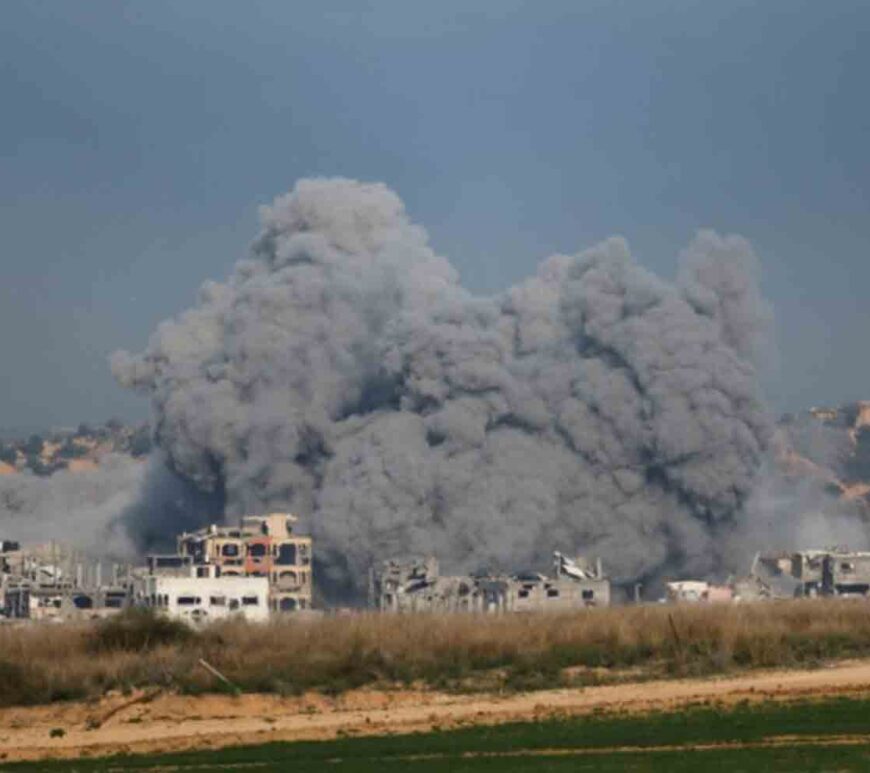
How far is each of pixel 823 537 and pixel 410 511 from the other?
25635 mm

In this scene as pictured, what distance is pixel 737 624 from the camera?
6181 cm

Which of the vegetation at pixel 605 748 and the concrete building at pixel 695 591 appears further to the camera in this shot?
the concrete building at pixel 695 591

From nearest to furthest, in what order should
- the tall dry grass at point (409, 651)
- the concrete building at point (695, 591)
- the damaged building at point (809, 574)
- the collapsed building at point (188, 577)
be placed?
the tall dry grass at point (409, 651) → the collapsed building at point (188, 577) → the concrete building at point (695, 591) → the damaged building at point (809, 574)

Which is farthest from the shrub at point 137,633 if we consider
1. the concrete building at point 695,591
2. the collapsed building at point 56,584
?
the concrete building at point 695,591

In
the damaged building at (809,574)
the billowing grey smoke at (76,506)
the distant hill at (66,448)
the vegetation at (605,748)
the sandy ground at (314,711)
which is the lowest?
the vegetation at (605,748)

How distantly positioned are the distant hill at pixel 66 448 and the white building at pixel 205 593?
48473 mm

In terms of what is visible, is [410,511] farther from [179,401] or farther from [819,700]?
[819,700]

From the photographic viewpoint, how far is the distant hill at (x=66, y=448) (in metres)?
154

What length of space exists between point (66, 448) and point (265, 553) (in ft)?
241

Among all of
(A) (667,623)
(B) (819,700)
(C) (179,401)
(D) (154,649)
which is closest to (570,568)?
(C) (179,401)

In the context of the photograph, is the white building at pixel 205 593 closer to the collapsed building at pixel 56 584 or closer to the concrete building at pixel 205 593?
the concrete building at pixel 205 593

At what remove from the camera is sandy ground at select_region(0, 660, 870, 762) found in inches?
1813

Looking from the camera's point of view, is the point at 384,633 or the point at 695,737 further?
the point at 384,633

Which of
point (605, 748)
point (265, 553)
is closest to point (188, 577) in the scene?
point (265, 553)
